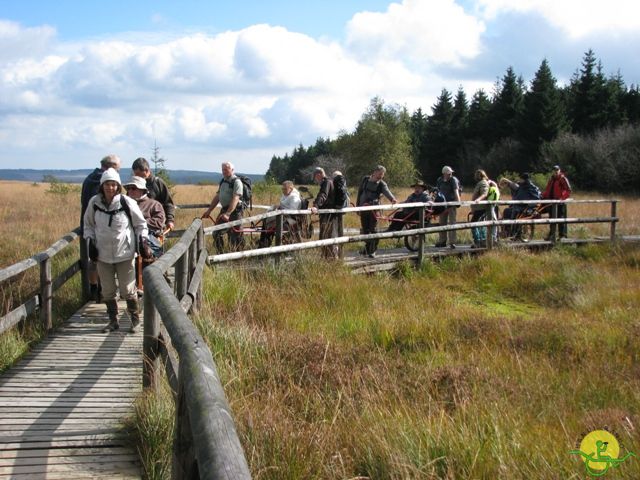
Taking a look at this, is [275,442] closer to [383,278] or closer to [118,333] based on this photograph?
[118,333]

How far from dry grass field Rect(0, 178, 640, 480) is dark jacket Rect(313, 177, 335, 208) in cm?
149

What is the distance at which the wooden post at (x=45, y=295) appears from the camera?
258 inches

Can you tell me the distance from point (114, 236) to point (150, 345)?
228 centimetres

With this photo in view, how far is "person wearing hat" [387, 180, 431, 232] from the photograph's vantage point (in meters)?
12.3

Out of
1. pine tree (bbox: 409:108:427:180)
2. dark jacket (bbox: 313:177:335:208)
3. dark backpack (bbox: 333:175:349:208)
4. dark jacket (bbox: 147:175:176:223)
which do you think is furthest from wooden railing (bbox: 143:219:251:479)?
pine tree (bbox: 409:108:427:180)

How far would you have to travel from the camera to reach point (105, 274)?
6.39 m

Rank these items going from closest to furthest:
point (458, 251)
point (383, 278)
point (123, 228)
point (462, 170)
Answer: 1. point (123, 228)
2. point (383, 278)
3. point (458, 251)
4. point (462, 170)

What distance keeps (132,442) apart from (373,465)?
139cm

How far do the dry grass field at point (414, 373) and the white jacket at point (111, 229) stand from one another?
3.27 feet

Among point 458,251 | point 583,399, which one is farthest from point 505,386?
point 458,251

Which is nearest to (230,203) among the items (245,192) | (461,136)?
(245,192)

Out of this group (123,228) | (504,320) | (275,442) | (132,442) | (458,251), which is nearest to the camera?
(275,442)

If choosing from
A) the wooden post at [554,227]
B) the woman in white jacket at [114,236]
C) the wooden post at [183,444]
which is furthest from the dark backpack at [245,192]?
the wooden post at [183,444]

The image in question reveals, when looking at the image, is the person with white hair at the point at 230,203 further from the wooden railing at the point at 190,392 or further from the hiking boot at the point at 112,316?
the wooden railing at the point at 190,392
